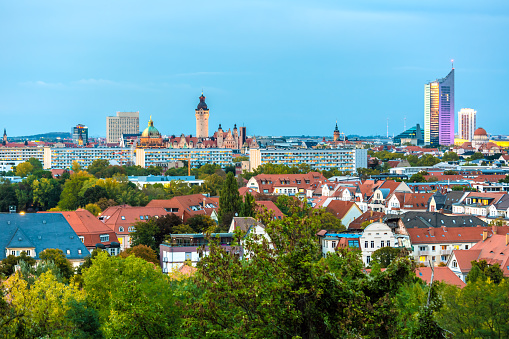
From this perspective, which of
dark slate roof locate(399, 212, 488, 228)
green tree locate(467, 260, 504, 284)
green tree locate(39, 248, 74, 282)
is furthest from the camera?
dark slate roof locate(399, 212, 488, 228)

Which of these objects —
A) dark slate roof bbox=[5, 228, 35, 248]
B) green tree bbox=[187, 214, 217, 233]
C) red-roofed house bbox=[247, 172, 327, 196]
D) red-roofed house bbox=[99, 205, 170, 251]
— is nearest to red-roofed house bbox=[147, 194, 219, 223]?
red-roofed house bbox=[99, 205, 170, 251]

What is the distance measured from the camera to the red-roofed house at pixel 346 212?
67.5 meters

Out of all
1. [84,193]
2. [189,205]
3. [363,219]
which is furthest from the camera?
[84,193]

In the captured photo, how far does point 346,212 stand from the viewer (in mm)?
68000

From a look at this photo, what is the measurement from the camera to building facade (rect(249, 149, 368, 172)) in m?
172

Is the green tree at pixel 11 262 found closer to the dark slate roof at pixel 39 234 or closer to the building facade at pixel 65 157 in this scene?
the dark slate roof at pixel 39 234

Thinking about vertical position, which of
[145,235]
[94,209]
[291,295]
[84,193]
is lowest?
[145,235]

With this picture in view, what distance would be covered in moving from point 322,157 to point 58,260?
5280 inches

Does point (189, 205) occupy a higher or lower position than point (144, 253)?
higher

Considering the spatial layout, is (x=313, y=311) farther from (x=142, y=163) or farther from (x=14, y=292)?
(x=142, y=163)

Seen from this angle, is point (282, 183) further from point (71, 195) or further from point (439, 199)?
point (439, 199)

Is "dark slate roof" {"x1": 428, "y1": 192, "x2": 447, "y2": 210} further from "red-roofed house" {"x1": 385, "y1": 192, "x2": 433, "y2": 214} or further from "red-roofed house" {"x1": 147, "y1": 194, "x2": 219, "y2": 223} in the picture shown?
"red-roofed house" {"x1": 147, "y1": 194, "x2": 219, "y2": 223}

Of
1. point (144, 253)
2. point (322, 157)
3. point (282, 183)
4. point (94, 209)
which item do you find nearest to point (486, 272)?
point (144, 253)

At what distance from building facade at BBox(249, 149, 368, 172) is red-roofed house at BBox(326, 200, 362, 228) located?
101 meters
